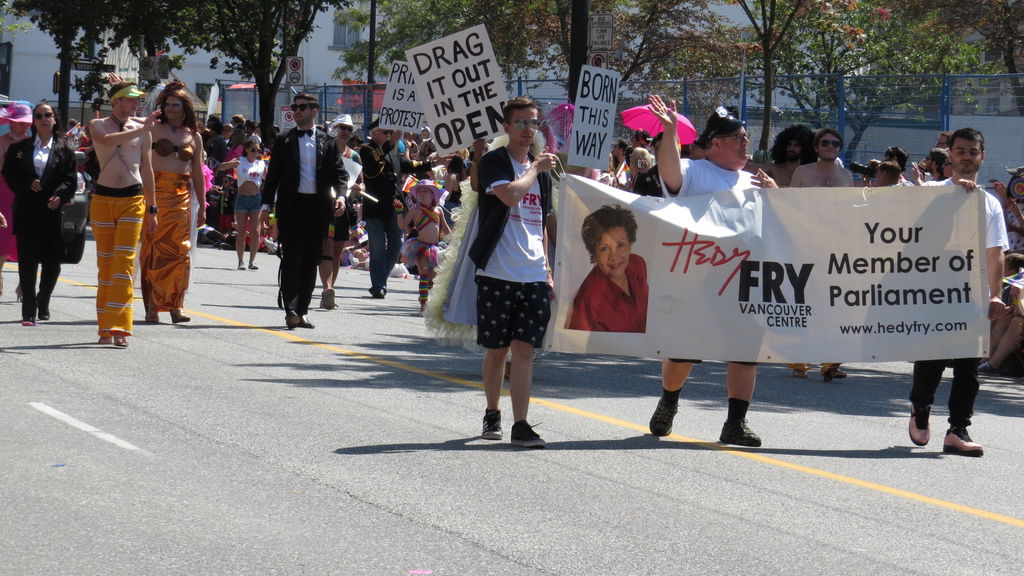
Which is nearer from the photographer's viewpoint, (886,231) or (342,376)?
(886,231)

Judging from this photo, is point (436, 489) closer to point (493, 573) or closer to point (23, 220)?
point (493, 573)

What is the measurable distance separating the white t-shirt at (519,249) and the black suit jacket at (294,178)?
611cm

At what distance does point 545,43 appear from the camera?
4144 cm

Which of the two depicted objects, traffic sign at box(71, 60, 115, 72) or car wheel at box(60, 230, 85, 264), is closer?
car wheel at box(60, 230, 85, 264)

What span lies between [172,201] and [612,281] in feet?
20.2

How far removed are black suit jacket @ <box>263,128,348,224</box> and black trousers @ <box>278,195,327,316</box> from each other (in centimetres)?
3

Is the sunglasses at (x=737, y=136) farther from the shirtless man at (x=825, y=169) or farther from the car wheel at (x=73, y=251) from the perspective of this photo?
the car wheel at (x=73, y=251)

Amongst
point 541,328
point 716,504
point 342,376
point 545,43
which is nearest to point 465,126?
point 342,376

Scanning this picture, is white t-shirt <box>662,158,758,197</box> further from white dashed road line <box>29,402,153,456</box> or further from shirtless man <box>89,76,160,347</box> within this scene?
shirtless man <box>89,76,160,347</box>

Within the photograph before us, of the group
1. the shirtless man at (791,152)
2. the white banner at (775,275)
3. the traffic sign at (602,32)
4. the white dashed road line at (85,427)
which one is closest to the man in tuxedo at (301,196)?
the shirtless man at (791,152)

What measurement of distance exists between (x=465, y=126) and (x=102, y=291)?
3.36m

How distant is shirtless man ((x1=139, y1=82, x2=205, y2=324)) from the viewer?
13461 mm

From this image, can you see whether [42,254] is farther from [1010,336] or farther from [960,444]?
[1010,336]

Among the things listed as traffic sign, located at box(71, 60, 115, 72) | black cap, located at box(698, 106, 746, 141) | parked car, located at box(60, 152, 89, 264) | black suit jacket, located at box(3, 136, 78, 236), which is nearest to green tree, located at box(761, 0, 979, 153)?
parked car, located at box(60, 152, 89, 264)
